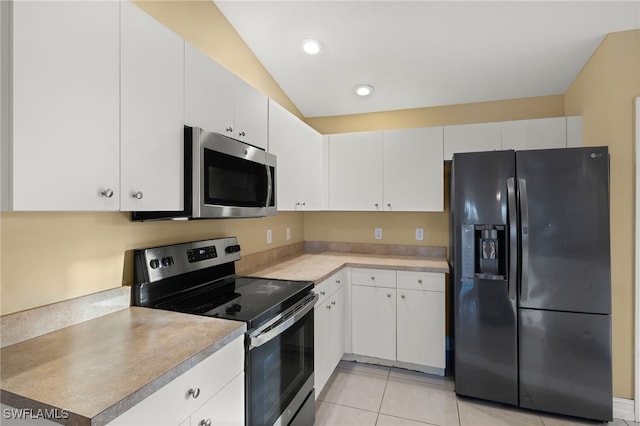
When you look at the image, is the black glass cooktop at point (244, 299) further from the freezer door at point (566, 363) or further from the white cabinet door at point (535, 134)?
the white cabinet door at point (535, 134)

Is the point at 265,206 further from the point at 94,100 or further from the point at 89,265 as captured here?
the point at 94,100

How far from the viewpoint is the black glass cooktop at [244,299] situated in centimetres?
138

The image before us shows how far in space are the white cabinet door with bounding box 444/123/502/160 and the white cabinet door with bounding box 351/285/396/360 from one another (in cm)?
134

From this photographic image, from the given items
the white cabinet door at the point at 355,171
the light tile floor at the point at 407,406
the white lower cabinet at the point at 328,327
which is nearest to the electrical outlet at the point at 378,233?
the white cabinet door at the point at 355,171

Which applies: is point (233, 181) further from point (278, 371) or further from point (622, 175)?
point (622, 175)

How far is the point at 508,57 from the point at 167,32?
2.32 m

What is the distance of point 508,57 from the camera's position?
2350mm

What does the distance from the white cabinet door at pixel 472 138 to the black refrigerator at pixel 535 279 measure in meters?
0.52

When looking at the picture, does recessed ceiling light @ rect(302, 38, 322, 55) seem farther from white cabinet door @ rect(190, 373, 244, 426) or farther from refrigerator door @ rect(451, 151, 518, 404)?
white cabinet door @ rect(190, 373, 244, 426)

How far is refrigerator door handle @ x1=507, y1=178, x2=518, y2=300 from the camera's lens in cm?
208

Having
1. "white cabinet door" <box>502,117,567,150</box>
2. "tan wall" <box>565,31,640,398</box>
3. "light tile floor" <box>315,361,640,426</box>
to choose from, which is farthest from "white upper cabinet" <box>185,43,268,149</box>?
"tan wall" <box>565,31,640,398</box>

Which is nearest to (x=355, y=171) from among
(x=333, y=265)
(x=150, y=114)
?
(x=333, y=265)

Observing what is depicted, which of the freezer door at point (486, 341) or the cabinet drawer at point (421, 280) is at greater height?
the cabinet drawer at point (421, 280)

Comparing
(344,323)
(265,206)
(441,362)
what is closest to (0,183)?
(265,206)
